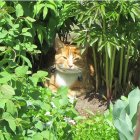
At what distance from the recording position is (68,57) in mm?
4812

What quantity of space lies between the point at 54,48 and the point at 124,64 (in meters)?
0.81

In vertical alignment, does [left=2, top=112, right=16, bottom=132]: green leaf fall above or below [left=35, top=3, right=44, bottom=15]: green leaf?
below

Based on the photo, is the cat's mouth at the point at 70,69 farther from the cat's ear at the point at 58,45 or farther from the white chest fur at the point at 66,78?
the cat's ear at the point at 58,45

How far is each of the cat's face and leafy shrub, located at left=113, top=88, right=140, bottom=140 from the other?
207 cm

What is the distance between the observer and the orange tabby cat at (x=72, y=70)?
4.82 meters

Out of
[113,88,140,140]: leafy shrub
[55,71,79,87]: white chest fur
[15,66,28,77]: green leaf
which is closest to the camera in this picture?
[15,66,28,77]: green leaf

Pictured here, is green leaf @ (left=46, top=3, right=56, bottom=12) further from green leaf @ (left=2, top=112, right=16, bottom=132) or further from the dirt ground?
green leaf @ (left=2, top=112, right=16, bottom=132)

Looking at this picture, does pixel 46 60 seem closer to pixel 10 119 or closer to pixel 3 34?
pixel 3 34

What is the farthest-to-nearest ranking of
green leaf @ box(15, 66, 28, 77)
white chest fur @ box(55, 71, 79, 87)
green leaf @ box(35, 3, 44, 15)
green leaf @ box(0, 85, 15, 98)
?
white chest fur @ box(55, 71, 79, 87)
green leaf @ box(35, 3, 44, 15)
green leaf @ box(15, 66, 28, 77)
green leaf @ box(0, 85, 15, 98)

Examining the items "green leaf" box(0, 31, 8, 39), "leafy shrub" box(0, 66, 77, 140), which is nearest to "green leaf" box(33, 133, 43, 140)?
"leafy shrub" box(0, 66, 77, 140)

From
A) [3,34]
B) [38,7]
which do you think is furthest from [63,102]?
[38,7]

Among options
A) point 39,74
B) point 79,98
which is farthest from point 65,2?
point 39,74

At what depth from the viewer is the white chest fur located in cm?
490

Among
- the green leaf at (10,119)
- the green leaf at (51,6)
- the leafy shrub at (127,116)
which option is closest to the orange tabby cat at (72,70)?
the green leaf at (51,6)
